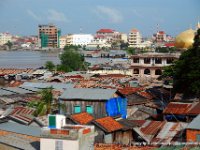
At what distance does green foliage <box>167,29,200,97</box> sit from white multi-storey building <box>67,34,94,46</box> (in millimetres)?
96992

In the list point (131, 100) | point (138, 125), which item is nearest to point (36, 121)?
point (138, 125)

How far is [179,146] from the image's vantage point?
855 cm

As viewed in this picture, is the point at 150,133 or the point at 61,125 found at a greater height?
the point at 61,125

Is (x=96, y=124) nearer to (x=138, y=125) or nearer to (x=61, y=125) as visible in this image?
(x=138, y=125)

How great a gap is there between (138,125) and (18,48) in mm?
116068

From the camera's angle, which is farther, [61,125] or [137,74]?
[137,74]

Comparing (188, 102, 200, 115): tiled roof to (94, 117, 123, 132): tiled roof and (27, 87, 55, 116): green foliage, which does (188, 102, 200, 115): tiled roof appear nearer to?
(94, 117, 123, 132): tiled roof

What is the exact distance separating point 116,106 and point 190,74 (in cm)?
273

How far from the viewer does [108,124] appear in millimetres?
10664

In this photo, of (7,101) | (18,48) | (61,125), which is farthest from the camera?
(18,48)

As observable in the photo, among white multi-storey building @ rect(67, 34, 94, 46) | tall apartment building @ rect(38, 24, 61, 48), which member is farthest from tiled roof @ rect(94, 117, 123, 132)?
white multi-storey building @ rect(67, 34, 94, 46)

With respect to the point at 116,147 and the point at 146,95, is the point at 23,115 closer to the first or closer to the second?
the point at 116,147

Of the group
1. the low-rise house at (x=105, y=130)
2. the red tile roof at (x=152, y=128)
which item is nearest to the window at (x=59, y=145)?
the low-rise house at (x=105, y=130)

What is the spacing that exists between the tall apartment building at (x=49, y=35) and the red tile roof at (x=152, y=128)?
99735 millimetres
